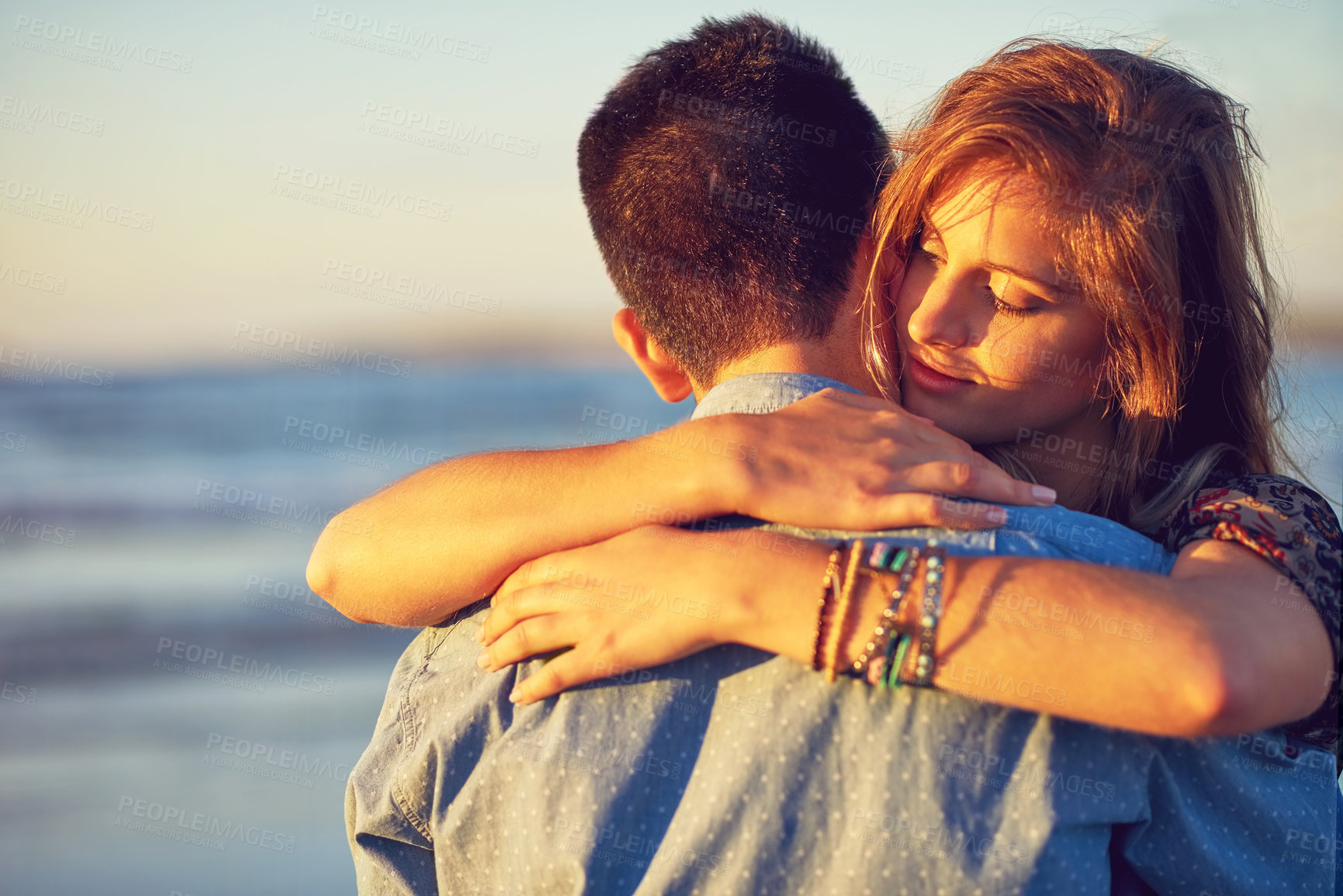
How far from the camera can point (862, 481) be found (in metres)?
1.57

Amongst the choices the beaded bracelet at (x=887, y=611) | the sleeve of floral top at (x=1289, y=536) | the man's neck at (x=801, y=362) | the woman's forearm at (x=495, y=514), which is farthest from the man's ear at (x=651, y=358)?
the sleeve of floral top at (x=1289, y=536)

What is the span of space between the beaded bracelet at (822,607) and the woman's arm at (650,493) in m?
0.09

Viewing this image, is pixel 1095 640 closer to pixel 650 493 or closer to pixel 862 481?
pixel 862 481

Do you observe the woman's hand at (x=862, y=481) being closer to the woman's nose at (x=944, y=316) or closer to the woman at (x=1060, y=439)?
the woman at (x=1060, y=439)

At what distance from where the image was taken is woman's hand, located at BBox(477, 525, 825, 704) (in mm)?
1521

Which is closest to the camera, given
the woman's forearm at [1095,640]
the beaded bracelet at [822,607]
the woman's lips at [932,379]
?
the woman's forearm at [1095,640]

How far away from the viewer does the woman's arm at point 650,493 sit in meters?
1.57

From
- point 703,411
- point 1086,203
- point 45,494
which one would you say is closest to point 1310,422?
point 1086,203

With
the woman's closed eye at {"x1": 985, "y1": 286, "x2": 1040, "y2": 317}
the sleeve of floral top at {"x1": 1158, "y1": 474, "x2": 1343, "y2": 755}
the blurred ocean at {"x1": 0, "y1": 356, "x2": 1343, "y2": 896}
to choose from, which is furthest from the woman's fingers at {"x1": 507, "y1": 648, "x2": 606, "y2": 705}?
the blurred ocean at {"x1": 0, "y1": 356, "x2": 1343, "y2": 896}

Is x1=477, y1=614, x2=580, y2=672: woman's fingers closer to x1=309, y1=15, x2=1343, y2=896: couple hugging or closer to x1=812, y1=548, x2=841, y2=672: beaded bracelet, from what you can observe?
x1=309, y1=15, x2=1343, y2=896: couple hugging

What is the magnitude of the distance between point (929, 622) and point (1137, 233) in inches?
45.5

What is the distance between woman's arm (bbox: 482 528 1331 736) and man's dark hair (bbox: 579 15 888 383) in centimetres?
47

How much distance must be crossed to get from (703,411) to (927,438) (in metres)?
0.38

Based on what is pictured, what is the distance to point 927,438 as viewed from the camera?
1695 millimetres
